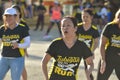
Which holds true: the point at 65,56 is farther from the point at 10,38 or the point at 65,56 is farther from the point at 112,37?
the point at 10,38

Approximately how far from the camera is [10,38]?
6848 mm

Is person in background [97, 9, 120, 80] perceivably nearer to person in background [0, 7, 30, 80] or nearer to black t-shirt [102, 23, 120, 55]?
black t-shirt [102, 23, 120, 55]

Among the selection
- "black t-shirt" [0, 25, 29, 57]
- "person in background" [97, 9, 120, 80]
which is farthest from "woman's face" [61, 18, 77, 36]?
"black t-shirt" [0, 25, 29, 57]

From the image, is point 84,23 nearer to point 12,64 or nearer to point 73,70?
point 12,64

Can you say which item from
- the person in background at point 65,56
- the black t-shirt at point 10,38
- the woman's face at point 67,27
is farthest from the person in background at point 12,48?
the woman's face at point 67,27

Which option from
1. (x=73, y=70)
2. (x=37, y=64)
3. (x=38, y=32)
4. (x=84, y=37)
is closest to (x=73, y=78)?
(x=73, y=70)

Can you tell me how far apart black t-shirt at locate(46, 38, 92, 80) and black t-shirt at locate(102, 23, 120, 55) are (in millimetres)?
1433

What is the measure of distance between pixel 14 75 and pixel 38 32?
14315mm

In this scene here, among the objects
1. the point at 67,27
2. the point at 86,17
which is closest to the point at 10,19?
the point at 67,27

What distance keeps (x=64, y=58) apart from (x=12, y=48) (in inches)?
69.8

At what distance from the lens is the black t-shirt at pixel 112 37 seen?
6691 mm

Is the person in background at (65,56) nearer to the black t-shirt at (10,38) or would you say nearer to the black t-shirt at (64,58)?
the black t-shirt at (64,58)

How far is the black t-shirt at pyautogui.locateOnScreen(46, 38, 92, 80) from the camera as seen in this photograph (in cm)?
527

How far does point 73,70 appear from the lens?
534 centimetres
